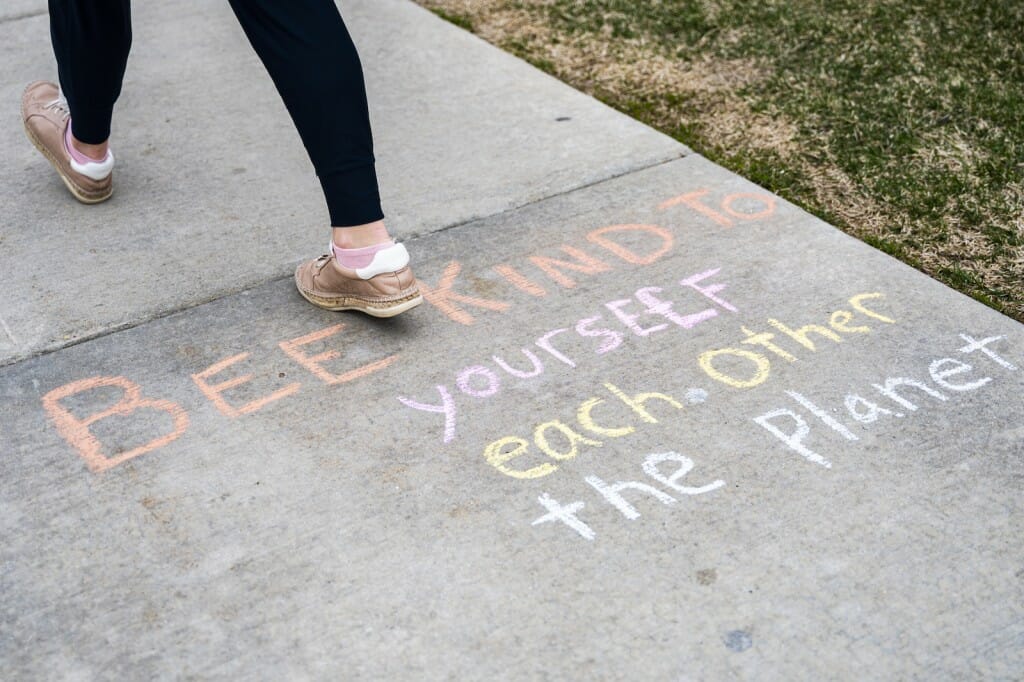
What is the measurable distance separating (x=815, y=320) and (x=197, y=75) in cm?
252

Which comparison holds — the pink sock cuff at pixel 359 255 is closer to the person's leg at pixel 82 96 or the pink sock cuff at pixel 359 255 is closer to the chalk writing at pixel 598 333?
the chalk writing at pixel 598 333

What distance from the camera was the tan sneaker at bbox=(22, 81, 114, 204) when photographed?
10.8ft

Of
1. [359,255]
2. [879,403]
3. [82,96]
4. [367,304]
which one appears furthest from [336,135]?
[879,403]

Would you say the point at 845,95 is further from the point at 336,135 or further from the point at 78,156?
the point at 78,156

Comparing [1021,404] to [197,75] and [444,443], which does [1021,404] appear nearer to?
[444,443]

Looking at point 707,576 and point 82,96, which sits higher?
point 82,96

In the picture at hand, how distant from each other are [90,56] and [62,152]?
39cm

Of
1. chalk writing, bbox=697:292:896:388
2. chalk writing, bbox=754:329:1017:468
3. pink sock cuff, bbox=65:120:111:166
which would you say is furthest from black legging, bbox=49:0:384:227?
chalk writing, bbox=754:329:1017:468

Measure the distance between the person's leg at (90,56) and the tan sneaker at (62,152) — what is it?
7cm

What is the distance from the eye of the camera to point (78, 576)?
2104 mm

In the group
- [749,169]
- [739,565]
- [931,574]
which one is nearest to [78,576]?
[739,565]

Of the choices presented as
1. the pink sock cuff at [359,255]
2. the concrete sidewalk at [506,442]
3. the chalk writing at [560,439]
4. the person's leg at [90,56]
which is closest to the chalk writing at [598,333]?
the concrete sidewalk at [506,442]

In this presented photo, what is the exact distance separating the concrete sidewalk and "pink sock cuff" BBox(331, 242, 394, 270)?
0.17m

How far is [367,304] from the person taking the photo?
2.79 metres
